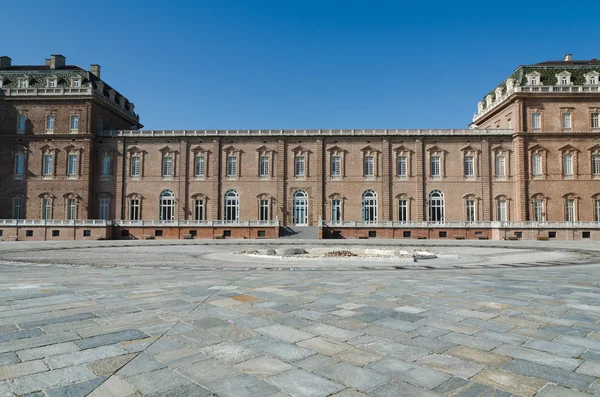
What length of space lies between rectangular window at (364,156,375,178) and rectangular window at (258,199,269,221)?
11.1m

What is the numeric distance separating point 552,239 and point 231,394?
43.5m

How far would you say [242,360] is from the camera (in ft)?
14.6

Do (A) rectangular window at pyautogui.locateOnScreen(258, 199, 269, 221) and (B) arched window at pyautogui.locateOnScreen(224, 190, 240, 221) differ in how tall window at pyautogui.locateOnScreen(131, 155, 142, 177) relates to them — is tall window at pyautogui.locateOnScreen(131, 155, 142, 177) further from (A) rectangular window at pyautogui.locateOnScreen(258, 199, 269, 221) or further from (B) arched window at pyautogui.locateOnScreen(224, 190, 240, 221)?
(A) rectangular window at pyautogui.locateOnScreen(258, 199, 269, 221)

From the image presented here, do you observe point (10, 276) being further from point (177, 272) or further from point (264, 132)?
point (264, 132)

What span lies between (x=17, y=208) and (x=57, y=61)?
17.1 metres

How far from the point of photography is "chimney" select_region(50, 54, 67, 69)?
4719 cm

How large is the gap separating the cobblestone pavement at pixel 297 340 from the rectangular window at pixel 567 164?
3970cm

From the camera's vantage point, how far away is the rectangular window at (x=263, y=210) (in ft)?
147

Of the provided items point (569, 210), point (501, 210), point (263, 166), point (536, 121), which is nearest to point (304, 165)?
point (263, 166)

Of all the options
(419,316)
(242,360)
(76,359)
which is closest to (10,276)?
(76,359)

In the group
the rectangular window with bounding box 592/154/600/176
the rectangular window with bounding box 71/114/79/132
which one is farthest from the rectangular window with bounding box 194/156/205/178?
the rectangular window with bounding box 592/154/600/176

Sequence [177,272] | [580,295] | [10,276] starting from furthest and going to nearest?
[177,272] → [10,276] → [580,295]

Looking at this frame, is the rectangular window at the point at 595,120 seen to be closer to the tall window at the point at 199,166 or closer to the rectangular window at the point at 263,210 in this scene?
the rectangular window at the point at 263,210

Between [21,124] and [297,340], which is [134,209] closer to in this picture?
[21,124]
